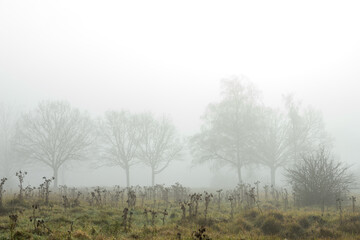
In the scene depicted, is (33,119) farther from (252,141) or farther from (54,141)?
(252,141)

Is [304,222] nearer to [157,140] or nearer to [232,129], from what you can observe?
[232,129]

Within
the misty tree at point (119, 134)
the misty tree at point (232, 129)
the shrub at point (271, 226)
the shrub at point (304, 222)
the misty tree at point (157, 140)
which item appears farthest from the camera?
the misty tree at point (157, 140)

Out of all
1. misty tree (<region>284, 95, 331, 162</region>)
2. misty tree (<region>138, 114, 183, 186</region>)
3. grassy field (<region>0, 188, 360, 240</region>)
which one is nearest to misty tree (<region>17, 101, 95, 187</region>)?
misty tree (<region>138, 114, 183, 186</region>)

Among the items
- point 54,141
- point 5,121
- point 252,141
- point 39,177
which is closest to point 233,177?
point 252,141

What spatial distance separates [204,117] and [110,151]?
1390cm

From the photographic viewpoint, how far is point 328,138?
35.2m

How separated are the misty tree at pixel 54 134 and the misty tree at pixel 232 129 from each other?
14.9m

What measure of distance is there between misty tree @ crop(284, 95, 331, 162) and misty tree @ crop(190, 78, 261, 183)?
4.89 m

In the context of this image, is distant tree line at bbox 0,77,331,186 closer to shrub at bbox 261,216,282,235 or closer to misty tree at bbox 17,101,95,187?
misty tree at bbox 17,101,95,187

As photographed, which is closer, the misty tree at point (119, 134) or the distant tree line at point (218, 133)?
the distant tree line at point (218, 133)

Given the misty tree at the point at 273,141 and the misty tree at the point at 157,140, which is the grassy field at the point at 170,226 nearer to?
the misty tree at the point at 273,141

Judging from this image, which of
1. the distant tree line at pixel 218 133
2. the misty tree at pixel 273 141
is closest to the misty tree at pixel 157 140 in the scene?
the distant tree line at pixel 218 133

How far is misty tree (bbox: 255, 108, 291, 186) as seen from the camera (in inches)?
1165

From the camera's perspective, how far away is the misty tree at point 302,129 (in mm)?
30672
